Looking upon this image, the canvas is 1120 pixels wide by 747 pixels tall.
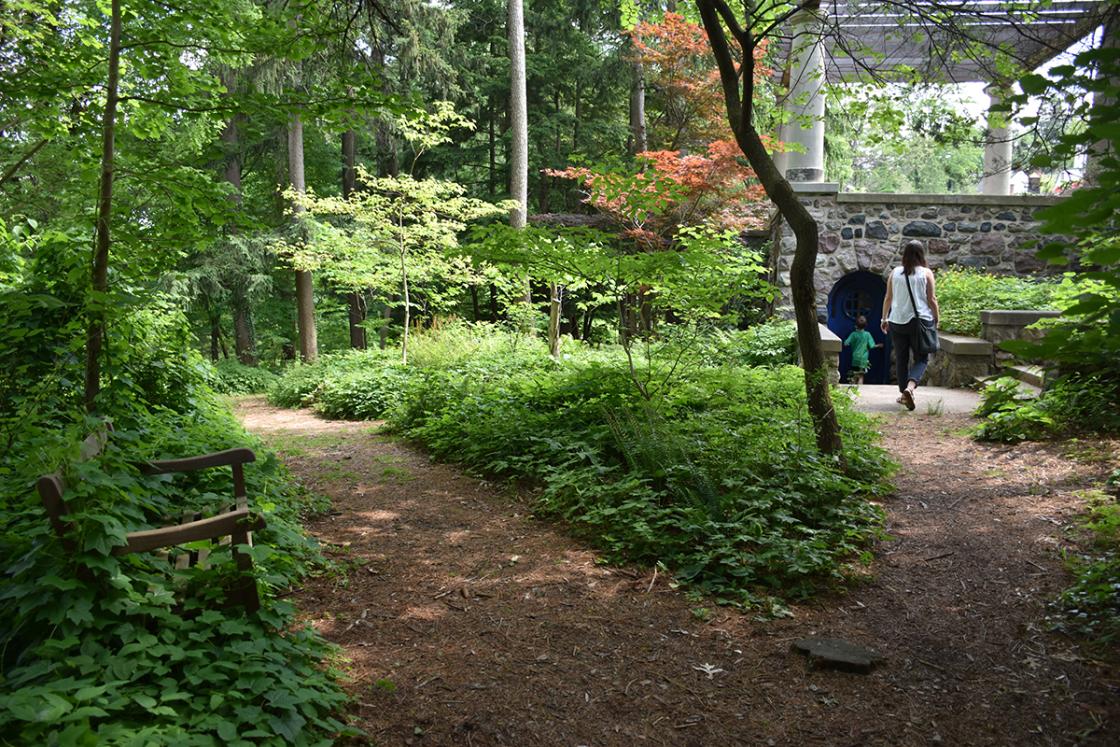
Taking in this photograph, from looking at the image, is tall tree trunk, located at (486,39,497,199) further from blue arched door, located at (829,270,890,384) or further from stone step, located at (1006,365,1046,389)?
stone step, located at (1006,365,1046,389)

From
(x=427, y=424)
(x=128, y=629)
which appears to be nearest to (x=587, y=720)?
(x=128, y=629)

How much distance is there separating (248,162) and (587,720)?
65.6ft

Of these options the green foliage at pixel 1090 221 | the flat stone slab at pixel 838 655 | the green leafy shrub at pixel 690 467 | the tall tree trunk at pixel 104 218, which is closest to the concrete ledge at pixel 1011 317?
the green leafy shrub at pixel 690 467

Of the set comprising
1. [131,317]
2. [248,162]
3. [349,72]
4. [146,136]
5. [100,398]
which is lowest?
[100,398]

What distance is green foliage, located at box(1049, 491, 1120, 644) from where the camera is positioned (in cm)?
311

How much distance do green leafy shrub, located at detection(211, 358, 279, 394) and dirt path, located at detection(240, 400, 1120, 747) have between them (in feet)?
40.1

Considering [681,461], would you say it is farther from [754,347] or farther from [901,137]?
[754,347]

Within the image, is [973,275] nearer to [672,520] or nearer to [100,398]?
[672,520]

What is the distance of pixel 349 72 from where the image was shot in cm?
428

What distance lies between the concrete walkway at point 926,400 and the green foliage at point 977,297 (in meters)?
1.10

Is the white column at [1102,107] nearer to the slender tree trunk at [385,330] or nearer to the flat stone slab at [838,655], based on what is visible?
the flat stone slab at [838,655]

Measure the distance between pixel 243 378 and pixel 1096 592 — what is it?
1616 cm

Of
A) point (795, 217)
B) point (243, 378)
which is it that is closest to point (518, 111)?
point (243, 378)

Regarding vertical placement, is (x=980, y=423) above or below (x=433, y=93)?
below
